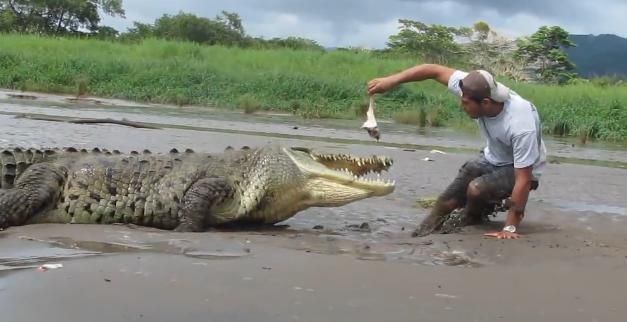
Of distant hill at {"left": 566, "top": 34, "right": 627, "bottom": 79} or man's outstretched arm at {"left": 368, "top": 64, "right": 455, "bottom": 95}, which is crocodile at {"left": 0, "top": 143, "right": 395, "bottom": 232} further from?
distant hill at {"left": 566, "top": 34, "right": 627, "bottom": 79}

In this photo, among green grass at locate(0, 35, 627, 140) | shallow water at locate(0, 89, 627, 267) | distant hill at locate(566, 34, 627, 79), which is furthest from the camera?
distant hill at locate(566, 34, 627, 79)

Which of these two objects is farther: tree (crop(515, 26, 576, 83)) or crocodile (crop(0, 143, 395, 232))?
tree (crop(515, 26, 576, 83))

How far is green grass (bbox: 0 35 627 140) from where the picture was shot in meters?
18.9

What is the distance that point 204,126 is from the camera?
44.7 ft

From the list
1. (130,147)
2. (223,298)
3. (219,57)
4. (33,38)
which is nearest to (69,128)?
(130,147)

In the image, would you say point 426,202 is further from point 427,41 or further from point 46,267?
point 427,41

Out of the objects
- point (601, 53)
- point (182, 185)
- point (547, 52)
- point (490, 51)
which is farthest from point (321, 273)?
point (601, 53)

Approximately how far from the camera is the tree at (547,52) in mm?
43469

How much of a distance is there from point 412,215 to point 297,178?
1.05m

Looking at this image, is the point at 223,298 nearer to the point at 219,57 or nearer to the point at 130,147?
the point at 130,147

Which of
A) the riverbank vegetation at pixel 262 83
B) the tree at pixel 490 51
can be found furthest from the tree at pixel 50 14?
the tree at pixel 490 51

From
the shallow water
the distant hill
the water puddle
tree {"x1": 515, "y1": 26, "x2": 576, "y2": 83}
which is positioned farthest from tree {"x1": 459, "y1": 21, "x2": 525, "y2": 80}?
the water puddle

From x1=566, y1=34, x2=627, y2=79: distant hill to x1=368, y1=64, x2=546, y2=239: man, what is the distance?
6907 centimetres

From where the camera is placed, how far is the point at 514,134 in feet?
16.4
